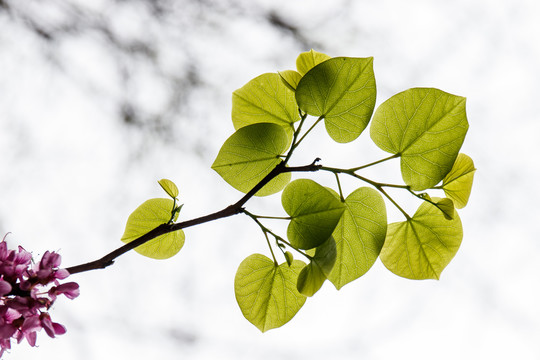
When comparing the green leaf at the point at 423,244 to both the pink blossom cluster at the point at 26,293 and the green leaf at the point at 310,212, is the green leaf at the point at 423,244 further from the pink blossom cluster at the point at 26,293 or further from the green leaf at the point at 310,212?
the pink blossom cluster at the point at 26,293

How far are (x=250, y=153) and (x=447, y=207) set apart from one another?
0.35ft

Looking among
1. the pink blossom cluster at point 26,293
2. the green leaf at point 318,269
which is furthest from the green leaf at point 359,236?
the pink blossom cluster at point 26,293

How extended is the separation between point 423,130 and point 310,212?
7cm

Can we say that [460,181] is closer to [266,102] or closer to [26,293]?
[266,102]

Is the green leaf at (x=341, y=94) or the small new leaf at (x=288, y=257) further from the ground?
the green leaf at (x=341, y=94)

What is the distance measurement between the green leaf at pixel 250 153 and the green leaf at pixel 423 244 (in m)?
0.08

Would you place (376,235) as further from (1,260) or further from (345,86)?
(1,260)

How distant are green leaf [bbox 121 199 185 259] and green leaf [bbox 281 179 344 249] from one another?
3.2 inches

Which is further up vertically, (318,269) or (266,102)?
(266,102)

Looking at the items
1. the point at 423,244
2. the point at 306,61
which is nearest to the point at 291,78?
the point at 306,61

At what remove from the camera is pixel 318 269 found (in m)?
0.22

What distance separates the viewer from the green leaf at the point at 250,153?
236 millimetres

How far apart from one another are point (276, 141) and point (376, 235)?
73mm

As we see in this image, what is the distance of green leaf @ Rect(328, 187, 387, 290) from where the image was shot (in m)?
0.24
